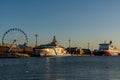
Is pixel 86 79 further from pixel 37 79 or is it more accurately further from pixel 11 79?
pixel 11 79

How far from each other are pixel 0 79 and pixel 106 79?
49.4ft

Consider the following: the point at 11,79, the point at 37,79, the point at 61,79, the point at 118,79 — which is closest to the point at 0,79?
the point at 11,79

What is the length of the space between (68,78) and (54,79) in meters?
2.27

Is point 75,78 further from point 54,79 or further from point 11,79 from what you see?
point 11,79

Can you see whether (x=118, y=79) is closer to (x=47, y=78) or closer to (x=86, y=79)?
(x=86, y=79)

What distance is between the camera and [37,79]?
55188mm

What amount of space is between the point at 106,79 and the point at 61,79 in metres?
6.36

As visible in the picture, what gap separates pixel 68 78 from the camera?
2222 inches

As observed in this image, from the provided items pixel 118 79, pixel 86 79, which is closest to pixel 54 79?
pixel 86 79

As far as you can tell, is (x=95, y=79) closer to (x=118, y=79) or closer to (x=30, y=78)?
(x=118, y=79)

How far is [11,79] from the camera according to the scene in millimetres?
55406

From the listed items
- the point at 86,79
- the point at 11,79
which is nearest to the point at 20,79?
the point at 11,79

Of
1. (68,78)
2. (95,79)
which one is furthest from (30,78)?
(95,79)

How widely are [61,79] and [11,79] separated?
7.17m
